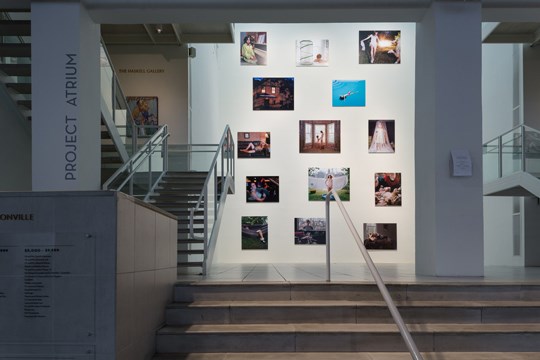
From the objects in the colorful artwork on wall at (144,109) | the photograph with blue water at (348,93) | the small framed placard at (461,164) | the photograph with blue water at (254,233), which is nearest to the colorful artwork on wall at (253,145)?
the photograph with blue water at (254,233)

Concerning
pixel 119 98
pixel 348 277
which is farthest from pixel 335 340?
pixel 119 98

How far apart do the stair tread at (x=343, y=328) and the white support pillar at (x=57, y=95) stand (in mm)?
2756

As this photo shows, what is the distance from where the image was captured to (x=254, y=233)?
1527 cm

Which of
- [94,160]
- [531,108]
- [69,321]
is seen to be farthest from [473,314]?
[531,108]

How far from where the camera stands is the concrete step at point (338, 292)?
570 cm

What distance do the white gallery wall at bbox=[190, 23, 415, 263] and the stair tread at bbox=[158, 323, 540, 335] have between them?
389 inches

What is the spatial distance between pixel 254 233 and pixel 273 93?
3650mm

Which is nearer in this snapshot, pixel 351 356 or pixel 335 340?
pixel 351 356

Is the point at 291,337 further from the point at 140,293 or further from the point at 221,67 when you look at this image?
the point at 221,67

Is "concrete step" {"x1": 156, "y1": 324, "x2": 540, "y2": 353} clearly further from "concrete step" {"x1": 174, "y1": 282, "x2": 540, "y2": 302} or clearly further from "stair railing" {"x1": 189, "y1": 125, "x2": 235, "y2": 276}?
"stair railing" {"x1": 189, "y1": 125, "x2": 235, "y2": 276}

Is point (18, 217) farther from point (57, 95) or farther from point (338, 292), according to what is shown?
point (57, 95)

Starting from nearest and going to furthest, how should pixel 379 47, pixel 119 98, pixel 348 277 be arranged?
pixel 348 277, pixel 119 98, pixel 379 47

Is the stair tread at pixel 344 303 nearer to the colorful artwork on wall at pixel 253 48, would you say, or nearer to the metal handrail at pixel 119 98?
the metal handrail at pixel 119 98

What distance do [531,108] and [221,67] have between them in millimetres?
7547
